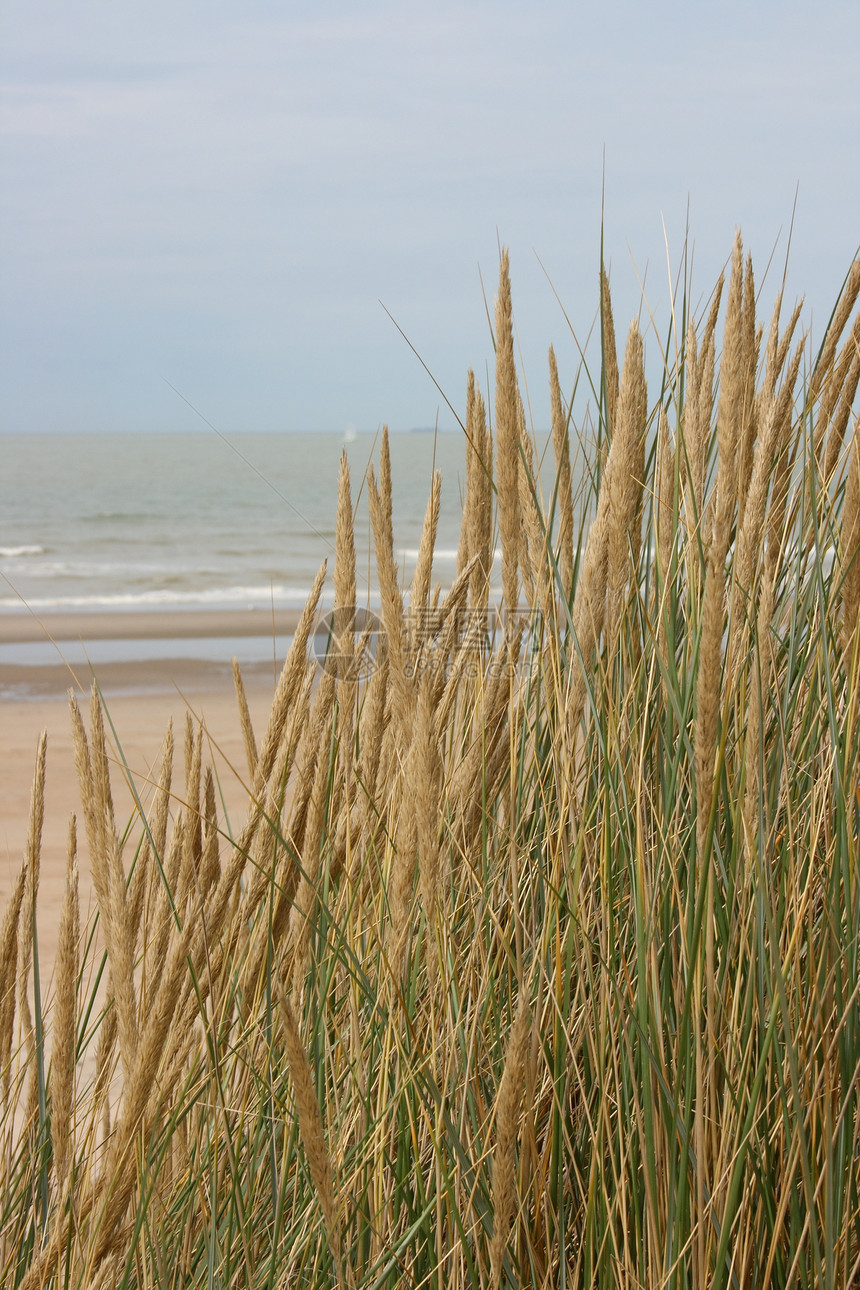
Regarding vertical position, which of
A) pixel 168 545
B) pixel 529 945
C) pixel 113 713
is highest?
pixel 168 545

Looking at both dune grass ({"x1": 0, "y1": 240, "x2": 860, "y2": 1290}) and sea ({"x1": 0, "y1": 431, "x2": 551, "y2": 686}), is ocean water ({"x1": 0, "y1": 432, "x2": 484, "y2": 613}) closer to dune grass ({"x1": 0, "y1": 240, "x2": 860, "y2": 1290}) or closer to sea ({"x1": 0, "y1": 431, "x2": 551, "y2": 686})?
sea ({"x1": 0, "y1": 431, "x2": 551, "y2": 686})

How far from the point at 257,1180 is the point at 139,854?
469 mm

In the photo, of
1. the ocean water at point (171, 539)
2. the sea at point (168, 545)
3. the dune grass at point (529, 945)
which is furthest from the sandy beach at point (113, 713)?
the dune grass at point (529, 945)

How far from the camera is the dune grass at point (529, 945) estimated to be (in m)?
0.82

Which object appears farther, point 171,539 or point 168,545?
point 171,539

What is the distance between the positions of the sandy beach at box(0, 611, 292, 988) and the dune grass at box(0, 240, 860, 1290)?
2646mm

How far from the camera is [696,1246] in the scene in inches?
32.5

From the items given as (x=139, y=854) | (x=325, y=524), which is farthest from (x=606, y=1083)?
(x=325, y=524)

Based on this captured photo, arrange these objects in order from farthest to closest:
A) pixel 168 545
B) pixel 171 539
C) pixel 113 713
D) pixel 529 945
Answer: pixel 171 539, pixel 168 545, pixel 113 713, pixel 529 945

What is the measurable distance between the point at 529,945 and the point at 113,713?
7.80 metres

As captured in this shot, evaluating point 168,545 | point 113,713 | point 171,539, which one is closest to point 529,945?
point 113,713

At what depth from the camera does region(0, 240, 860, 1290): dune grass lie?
2.69ft

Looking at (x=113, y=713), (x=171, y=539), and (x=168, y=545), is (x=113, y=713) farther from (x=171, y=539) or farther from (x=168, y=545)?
(x=171, y=539)

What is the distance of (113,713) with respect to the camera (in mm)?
8383
